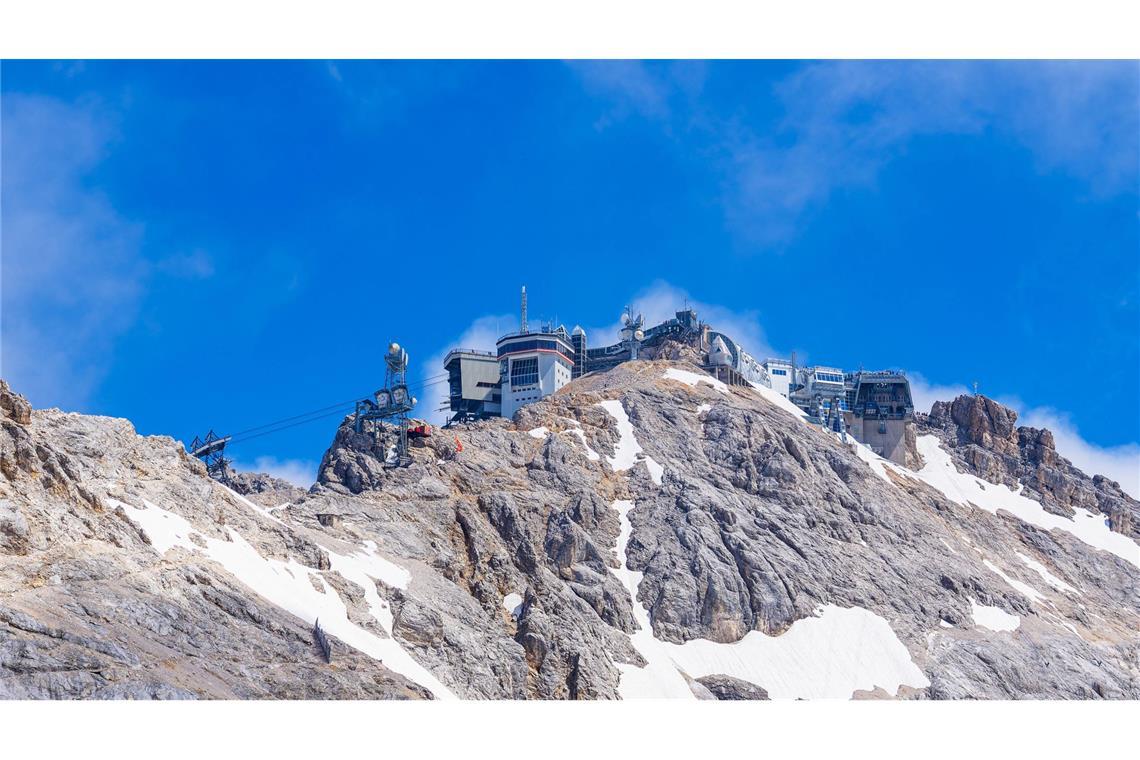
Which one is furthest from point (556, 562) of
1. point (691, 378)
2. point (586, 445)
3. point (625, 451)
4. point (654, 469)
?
point (691, 378)

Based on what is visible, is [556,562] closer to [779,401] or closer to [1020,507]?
[779,401]

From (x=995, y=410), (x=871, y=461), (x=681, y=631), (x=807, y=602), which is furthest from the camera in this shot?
→ (x=995, y=410)

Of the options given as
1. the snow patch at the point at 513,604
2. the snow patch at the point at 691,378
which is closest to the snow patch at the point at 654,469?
the snow patch at the point at 691,378

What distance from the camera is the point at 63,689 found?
61.0 m

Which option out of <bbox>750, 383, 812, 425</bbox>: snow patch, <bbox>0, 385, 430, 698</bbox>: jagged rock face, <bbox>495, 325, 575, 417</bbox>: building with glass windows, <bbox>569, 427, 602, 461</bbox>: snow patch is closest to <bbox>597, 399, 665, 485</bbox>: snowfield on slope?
<bbox>569, 427, 602, 461</bbox>: snow patch

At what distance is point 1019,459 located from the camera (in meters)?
172

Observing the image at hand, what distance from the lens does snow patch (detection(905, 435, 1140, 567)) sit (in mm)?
154375

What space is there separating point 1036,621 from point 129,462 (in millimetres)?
81574

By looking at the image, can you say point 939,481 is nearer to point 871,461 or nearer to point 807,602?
point 871,461

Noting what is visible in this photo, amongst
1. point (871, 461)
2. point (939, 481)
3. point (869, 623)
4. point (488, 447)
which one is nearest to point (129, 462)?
point (488, 447)

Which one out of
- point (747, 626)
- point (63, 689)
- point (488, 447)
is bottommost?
point (63, 689)

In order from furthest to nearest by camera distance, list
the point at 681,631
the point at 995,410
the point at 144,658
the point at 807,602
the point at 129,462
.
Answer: the point at 995,410, the point at 807,602, the point at 681,631, the point at 129,462, the point at 144,658

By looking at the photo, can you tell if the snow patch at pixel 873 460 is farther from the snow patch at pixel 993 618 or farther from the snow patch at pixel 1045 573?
the snow patch at pixel 993 618

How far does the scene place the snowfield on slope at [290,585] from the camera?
80938 mm
